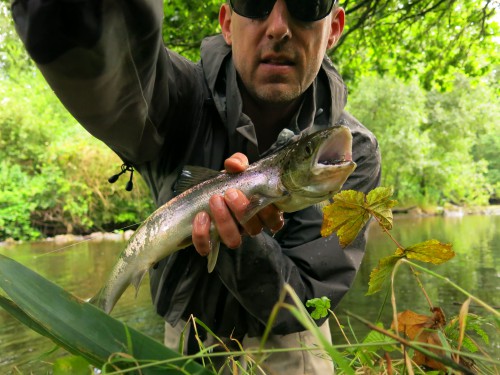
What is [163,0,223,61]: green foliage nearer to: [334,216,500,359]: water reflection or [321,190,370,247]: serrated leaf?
[334,216,500,359]: water reflection

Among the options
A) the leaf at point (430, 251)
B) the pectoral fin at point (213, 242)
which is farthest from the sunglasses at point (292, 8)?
the leaf at point (430, 251)

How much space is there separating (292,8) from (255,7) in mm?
173

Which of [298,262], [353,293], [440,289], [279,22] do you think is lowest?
[353,293]

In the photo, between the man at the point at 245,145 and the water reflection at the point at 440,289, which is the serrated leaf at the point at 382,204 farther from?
the water reflection at the point at 440,289

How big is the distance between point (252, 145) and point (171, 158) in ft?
1.32

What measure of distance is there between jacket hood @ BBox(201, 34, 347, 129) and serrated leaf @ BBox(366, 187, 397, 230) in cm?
130

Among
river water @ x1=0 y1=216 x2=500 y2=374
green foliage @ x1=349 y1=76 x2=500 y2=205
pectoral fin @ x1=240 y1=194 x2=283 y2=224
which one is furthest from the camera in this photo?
green foliage @ x1=349 y1=76 x2=500 y2=205

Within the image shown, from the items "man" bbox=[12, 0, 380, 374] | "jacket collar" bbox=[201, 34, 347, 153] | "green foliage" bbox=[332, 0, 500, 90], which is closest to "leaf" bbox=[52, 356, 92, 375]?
"man" bbox=[12, 0, 380, 374]

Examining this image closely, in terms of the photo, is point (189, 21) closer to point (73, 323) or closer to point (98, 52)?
point (98, 52)

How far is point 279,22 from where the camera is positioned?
2162 millimetres

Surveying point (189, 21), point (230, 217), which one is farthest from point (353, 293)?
point (230, 217)

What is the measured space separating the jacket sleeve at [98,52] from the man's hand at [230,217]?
382 mm

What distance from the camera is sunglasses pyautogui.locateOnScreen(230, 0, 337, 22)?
7.08ft

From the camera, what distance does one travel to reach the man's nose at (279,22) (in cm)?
216
